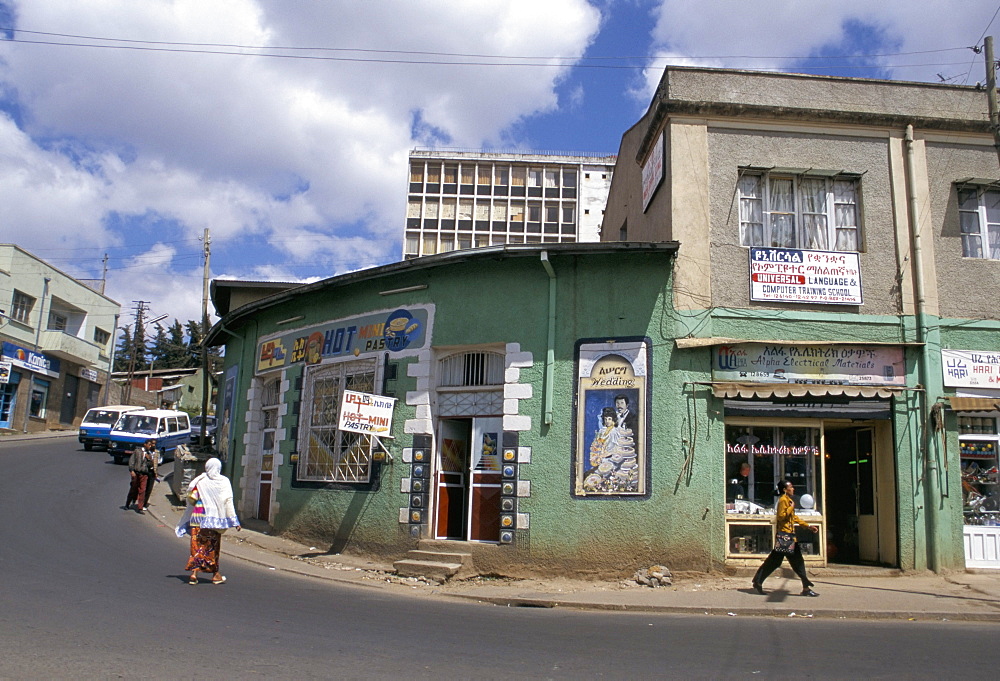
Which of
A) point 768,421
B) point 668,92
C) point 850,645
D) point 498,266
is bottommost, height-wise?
point 850,645

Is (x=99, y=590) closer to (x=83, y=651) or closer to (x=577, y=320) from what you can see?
(x=83, y=651)

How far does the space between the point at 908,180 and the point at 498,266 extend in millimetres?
6642

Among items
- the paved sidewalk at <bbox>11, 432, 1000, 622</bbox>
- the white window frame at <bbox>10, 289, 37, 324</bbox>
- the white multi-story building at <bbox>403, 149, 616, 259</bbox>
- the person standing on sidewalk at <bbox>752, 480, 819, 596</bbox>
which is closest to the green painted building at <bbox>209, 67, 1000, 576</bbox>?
the paved sidewalk at <bbox>11, 432, 1000, 622</bbox>

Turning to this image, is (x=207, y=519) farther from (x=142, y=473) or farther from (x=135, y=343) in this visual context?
(x=135, y=343)

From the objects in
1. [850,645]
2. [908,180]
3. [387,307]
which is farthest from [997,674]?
[387,307]

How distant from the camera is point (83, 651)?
20.3ft

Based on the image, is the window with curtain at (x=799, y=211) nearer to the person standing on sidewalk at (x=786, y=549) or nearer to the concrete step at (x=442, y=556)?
the person standing on sidewalk at (x=786, y=549)

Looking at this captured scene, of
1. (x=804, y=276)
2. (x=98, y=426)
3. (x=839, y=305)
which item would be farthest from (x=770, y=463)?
(x=98, y=426)

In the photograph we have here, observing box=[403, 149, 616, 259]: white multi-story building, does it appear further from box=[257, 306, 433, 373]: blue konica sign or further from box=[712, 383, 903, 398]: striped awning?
box=[712, 383, 903, 398]: striped awning

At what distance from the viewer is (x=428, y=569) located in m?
11.8

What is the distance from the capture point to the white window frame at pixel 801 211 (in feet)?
41.1

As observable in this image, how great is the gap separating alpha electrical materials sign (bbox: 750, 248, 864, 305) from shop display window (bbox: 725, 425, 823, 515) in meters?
2.00

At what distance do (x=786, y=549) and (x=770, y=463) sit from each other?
2068 millimetres

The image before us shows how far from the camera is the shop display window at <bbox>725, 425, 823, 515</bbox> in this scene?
11.8 metres
